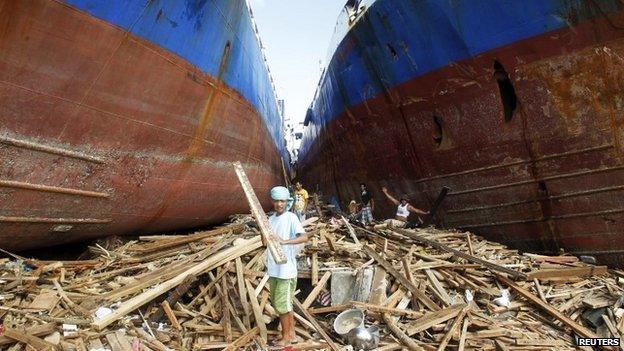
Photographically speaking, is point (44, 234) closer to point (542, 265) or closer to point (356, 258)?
point (356, 258)

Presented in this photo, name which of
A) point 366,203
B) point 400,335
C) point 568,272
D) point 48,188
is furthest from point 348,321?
point 366,203

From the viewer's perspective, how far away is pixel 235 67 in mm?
8250

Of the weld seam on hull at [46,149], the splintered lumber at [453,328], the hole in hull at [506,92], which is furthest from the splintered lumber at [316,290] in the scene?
the hole in hull at [506,92]

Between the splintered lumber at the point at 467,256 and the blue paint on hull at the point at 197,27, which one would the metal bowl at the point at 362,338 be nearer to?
the splintered lumber at the point at 467,256

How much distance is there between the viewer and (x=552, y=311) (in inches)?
190

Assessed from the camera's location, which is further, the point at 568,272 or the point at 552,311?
the point at 568,272

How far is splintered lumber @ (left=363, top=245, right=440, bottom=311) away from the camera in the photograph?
188 inches

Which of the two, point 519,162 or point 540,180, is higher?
point 519,162

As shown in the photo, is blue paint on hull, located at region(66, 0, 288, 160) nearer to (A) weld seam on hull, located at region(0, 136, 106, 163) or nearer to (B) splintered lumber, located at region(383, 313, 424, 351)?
(A) weld seam on hull, located at region(0, 136, 106, 163)

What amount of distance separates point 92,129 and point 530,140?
6.68m

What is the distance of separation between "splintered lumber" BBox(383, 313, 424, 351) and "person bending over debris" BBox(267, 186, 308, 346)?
1042 mm

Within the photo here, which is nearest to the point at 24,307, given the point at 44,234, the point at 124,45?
the point at 44,234

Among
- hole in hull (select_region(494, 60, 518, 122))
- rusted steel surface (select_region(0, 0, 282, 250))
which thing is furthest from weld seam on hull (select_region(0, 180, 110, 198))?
hole in hull (select_region(494, 60, 518, 122))

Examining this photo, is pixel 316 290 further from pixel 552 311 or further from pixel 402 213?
pixel 402 213
